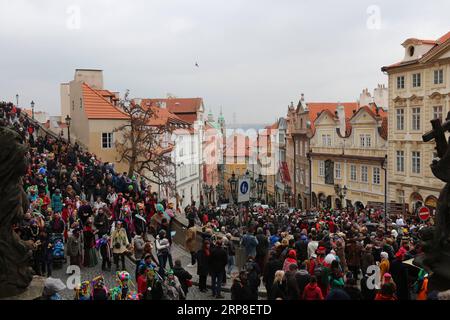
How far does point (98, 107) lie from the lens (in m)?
43.1

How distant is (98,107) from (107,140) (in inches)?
101

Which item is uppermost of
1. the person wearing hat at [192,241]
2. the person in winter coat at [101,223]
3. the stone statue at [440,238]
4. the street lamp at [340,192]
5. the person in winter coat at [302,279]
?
the stone statue at [440,238]

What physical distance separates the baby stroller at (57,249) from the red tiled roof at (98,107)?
29.3 m

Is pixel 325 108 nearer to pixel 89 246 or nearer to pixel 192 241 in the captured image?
pixel 192 241

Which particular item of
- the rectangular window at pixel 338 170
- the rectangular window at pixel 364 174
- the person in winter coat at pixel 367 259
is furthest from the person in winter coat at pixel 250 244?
the rectangular window at pixel 338 170

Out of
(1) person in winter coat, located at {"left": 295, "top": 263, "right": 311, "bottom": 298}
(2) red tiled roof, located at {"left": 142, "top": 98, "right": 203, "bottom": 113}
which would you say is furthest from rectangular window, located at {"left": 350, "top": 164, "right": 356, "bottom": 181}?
(1) person in winter coat, located at {"left": 295, "top": 263, "right": 311, "bottom": 298}

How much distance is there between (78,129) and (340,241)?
113 ft

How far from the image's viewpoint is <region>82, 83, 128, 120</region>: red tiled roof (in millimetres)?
42312

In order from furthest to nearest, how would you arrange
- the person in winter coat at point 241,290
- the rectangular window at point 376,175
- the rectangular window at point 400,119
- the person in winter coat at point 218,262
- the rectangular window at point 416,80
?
the rectangular window at point 376,175, the rectangular window at point 400,119, the rectangular window at point 416,80, the person in winter coat at point 218,262, the person in winter coat at point 241,290

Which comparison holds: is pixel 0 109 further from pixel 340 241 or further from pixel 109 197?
pixel 340 241

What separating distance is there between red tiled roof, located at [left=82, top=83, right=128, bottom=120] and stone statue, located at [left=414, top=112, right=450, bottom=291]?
3579 centimetres

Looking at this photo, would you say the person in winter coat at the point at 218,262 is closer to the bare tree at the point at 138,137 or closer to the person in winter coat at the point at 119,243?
the person in winter coat at the point at 119,243

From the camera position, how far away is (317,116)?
58.8 metres

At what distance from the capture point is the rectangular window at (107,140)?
140 feet
